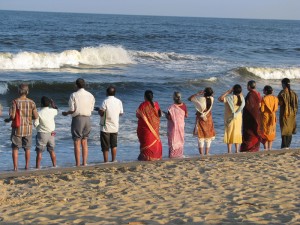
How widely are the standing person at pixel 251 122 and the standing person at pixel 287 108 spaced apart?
499mm

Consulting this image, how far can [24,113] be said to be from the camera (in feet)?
28.8

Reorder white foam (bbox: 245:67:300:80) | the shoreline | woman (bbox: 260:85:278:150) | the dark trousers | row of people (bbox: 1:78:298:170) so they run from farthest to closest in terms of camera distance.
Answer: white foam (bbox: 245:67:300:80), the dark trousers, woman (bbox: 260:85:278:150), row of people (bbox: 1:78:298:170), the shoreline

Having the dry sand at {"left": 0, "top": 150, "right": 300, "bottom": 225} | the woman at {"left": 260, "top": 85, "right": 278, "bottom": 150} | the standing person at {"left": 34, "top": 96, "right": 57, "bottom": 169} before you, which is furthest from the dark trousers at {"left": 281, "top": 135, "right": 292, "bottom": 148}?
the standing person at {"left": 34, "top": 96, "right": 57, "bottom": 169}

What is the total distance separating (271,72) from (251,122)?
1879 cm

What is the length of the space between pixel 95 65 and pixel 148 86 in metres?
8.88

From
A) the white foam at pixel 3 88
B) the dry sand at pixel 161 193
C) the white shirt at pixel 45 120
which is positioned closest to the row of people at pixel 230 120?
the dry sand at pixel 161 193

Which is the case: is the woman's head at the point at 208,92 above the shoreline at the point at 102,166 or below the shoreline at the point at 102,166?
above

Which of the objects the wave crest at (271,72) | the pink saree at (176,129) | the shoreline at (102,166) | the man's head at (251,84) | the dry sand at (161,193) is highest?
the wave crest at (271,72)

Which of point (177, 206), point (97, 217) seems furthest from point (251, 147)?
point (97, 217)

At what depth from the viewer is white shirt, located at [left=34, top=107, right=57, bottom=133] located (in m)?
9.04

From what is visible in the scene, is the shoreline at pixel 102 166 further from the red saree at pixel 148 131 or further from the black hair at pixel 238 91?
the black hair at pixel 238 91

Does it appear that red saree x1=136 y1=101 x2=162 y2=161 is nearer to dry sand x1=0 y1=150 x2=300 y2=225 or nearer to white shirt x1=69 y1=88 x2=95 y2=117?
dry sand x1=0 y1=150 x2=300 y2=225

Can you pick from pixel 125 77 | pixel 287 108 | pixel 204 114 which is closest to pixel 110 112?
pixel 204 114

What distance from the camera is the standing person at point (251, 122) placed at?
34.0ft
